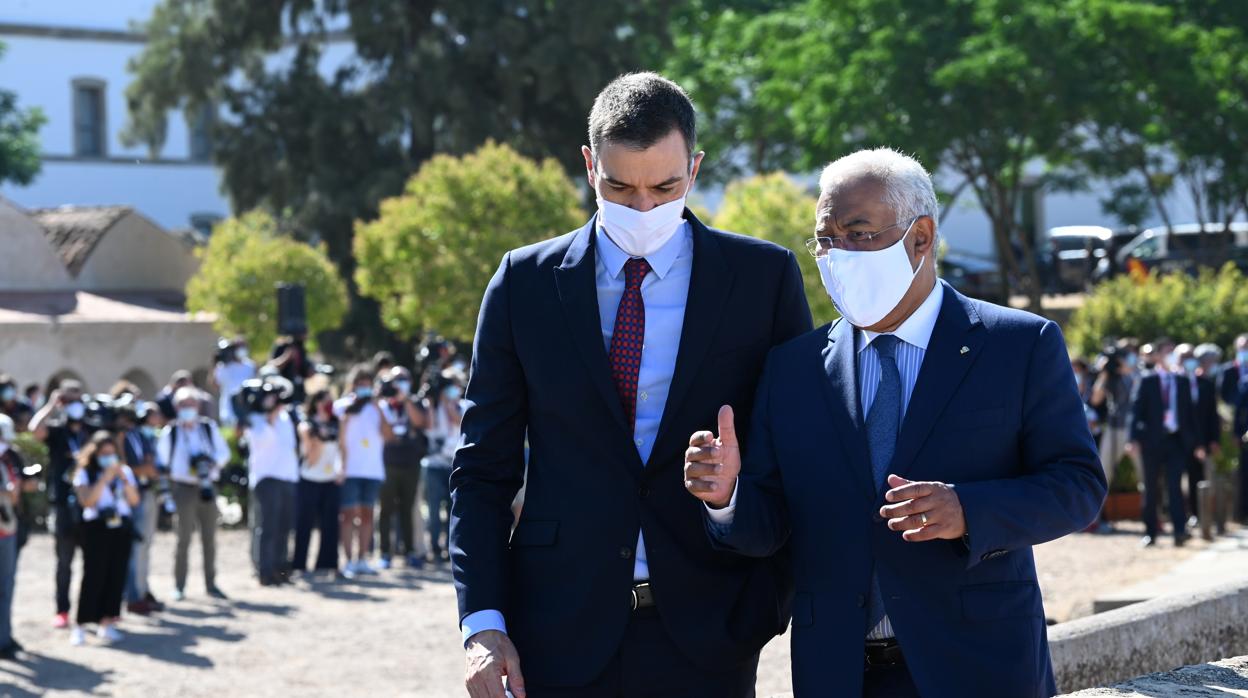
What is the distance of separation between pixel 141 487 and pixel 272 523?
6.54 ft

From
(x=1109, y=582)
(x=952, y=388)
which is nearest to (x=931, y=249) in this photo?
(x=952, y=388)

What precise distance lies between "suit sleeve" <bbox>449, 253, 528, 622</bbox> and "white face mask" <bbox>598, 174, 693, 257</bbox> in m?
0.29

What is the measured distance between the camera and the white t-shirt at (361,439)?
51.4 ft

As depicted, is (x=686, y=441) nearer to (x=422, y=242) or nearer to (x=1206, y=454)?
(x=1206, y=454)

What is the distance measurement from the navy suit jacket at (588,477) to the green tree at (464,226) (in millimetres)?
22357

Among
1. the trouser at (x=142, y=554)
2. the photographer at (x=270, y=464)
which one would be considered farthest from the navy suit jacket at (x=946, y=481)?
the photographer at (x=270, y=464)

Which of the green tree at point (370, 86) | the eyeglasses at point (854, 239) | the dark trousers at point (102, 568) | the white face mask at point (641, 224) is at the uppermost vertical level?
the green tree at point (370, 86)

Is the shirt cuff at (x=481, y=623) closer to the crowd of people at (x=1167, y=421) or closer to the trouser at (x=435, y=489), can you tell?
the trouser at (x=435, y=489)

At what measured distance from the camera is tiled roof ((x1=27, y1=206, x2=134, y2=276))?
1270 inches

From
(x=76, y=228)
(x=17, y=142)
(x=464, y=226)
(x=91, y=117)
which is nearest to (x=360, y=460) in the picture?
(x=464, y=226)

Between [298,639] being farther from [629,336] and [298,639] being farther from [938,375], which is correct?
[938,375]

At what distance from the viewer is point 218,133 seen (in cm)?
3375

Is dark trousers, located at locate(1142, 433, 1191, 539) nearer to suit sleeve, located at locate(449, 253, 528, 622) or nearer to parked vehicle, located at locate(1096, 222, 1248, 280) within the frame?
suit sleeve, located at locate(449, 253, 528, 622)

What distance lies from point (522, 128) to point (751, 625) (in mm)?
30143
